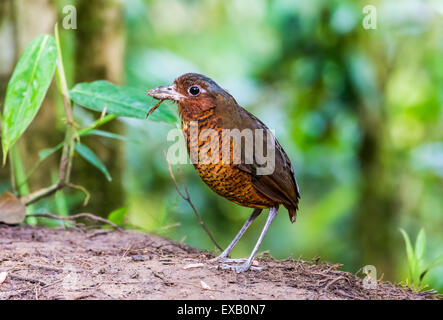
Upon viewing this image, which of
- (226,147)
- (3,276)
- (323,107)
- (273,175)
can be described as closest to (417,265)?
(273,175)

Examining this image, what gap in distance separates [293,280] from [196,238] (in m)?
3.80

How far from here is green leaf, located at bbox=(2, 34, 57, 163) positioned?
3.18 m

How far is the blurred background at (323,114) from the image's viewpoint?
5.66 m

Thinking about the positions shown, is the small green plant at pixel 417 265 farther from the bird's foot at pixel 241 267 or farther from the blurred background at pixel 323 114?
the blurred background at pixel 323 114

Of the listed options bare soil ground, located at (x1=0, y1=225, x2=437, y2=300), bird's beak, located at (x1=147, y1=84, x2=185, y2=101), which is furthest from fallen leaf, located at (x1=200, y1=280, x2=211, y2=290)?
bird's beak, located at (x1=147, y1=84, x2=185, y2=101)

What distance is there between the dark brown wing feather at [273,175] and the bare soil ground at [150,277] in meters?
0.38

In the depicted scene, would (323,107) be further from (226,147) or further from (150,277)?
(150,277)

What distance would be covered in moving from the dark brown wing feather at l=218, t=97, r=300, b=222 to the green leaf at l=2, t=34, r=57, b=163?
3.97ft

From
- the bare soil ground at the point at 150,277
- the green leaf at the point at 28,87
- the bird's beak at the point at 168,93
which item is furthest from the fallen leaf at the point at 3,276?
the bird's beak at the point at 168,93

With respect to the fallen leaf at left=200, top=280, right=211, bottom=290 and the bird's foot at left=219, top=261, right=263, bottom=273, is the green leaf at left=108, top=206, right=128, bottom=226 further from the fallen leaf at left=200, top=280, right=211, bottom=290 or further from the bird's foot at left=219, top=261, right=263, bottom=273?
the fallen leaf at left=200, top=280, right=211, bottom=290

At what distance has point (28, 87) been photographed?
10.7 feet

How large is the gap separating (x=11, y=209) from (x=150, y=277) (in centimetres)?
166
